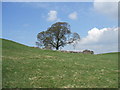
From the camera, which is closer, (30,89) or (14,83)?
(30,89)

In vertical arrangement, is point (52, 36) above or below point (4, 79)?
above

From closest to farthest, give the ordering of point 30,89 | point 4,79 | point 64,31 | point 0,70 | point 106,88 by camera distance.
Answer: point 30,89 → point 106,88 → point 4,79 → point 0,70 → point 64,31

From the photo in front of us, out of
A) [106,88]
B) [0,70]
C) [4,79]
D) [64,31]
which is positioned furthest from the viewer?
[64,31]

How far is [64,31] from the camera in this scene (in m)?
75.0

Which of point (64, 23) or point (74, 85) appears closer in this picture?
point (74, 85)

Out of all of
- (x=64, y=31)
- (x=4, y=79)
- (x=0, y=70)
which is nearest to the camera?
(x=4, y=79)

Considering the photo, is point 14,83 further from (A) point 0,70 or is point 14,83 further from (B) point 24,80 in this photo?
(A) point 0,70

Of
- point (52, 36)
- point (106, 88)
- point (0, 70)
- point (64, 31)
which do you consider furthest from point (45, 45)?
point (106, 88)

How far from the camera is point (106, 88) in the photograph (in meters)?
12.9

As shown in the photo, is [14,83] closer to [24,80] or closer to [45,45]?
[24,80]

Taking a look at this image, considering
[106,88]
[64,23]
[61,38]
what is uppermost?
[64,23]

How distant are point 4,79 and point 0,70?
3456 mm

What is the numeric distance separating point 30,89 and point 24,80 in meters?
2.38

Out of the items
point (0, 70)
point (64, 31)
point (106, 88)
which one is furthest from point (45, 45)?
point (106, 88)
